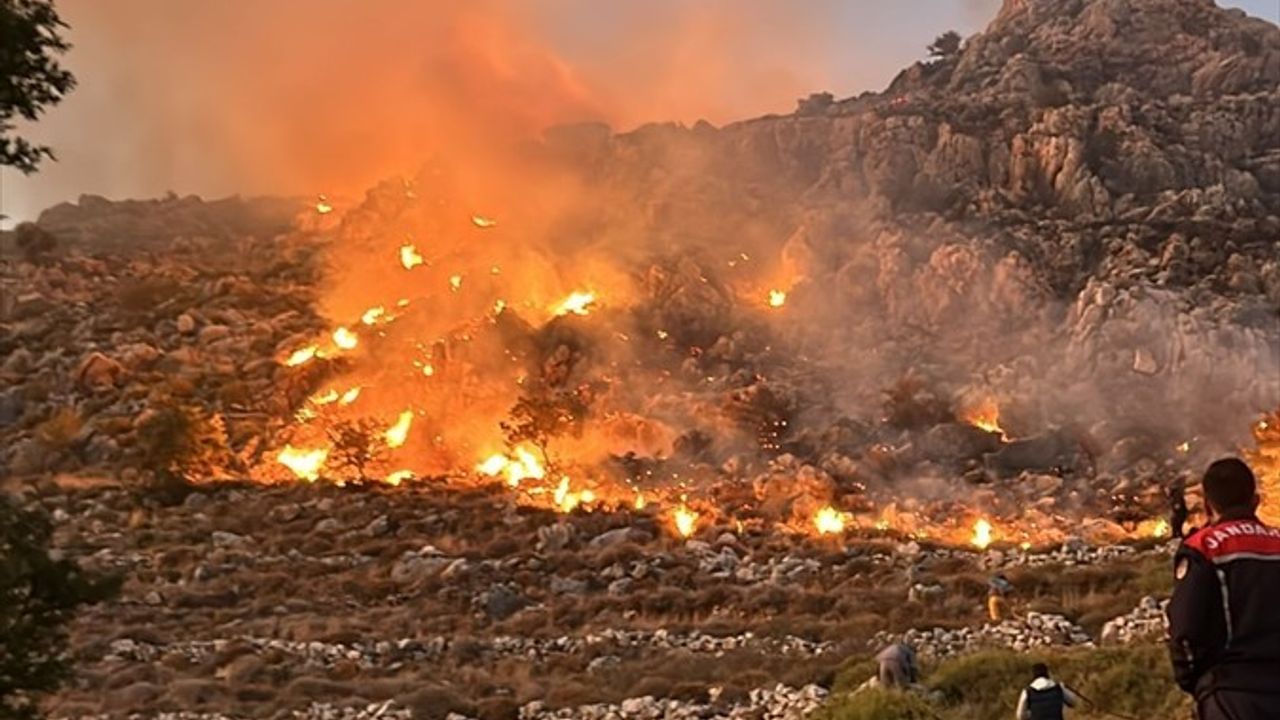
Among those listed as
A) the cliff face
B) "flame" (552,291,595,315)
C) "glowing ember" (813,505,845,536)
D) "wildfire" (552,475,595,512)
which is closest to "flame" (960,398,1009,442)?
the cliff face

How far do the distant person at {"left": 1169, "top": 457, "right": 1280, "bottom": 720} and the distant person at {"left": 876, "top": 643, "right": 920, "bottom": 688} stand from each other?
46.3ft

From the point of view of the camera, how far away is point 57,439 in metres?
64.0

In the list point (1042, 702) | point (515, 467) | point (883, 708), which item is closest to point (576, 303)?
point (515, 467)

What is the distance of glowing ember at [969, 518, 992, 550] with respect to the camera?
45.4 m

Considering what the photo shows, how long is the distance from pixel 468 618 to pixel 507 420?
31.8 metres

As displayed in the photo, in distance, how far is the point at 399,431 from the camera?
68.5m

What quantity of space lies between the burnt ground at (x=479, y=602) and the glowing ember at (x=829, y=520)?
11.6ft

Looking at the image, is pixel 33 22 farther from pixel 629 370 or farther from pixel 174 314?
pixel 174 314

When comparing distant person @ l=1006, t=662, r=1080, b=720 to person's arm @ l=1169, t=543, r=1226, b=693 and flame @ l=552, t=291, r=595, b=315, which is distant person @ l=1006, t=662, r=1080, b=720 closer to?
person's arm @ l=1169, t=543, r=1226, b=693

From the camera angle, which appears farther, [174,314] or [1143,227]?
[174,314]

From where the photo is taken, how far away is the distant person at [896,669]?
805 inches

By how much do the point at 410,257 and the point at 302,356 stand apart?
15299 millimetres

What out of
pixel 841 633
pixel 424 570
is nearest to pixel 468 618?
pixel 424 570

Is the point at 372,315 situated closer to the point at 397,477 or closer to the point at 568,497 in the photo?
the point at 397,477
